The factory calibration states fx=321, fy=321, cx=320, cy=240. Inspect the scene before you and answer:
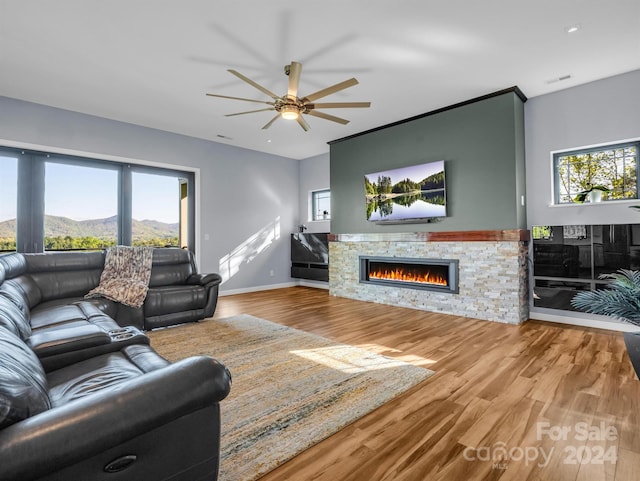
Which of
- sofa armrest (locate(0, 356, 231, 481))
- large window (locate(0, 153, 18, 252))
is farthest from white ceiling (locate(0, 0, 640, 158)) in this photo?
sofa armrest (locate(0, 356, 231, 481))

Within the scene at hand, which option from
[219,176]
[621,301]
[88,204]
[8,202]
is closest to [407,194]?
[621,301]

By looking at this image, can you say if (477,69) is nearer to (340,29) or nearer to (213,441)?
(340,29)

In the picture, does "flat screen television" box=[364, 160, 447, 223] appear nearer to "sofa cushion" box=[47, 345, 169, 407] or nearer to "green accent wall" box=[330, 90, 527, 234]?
"green accent wall" box=[330, 90, 527, 234]

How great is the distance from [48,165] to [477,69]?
594 centimetres

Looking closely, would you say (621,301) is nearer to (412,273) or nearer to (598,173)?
(598,173)

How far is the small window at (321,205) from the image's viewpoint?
24.1 feet

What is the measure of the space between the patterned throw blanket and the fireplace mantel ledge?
3.35 m

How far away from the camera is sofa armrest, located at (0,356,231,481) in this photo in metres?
0.77

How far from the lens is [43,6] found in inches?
103

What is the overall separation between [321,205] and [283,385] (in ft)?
18.0

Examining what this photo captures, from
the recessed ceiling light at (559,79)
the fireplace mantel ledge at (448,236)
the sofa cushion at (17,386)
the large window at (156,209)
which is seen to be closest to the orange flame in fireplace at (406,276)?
the fireplace mantel ledge at (448,236)

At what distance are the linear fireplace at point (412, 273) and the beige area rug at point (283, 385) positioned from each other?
2163 millimetres

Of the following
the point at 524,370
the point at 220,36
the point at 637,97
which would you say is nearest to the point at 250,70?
the point at 220,36

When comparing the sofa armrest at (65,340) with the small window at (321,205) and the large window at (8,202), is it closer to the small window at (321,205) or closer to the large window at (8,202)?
the large window at (8,202)
